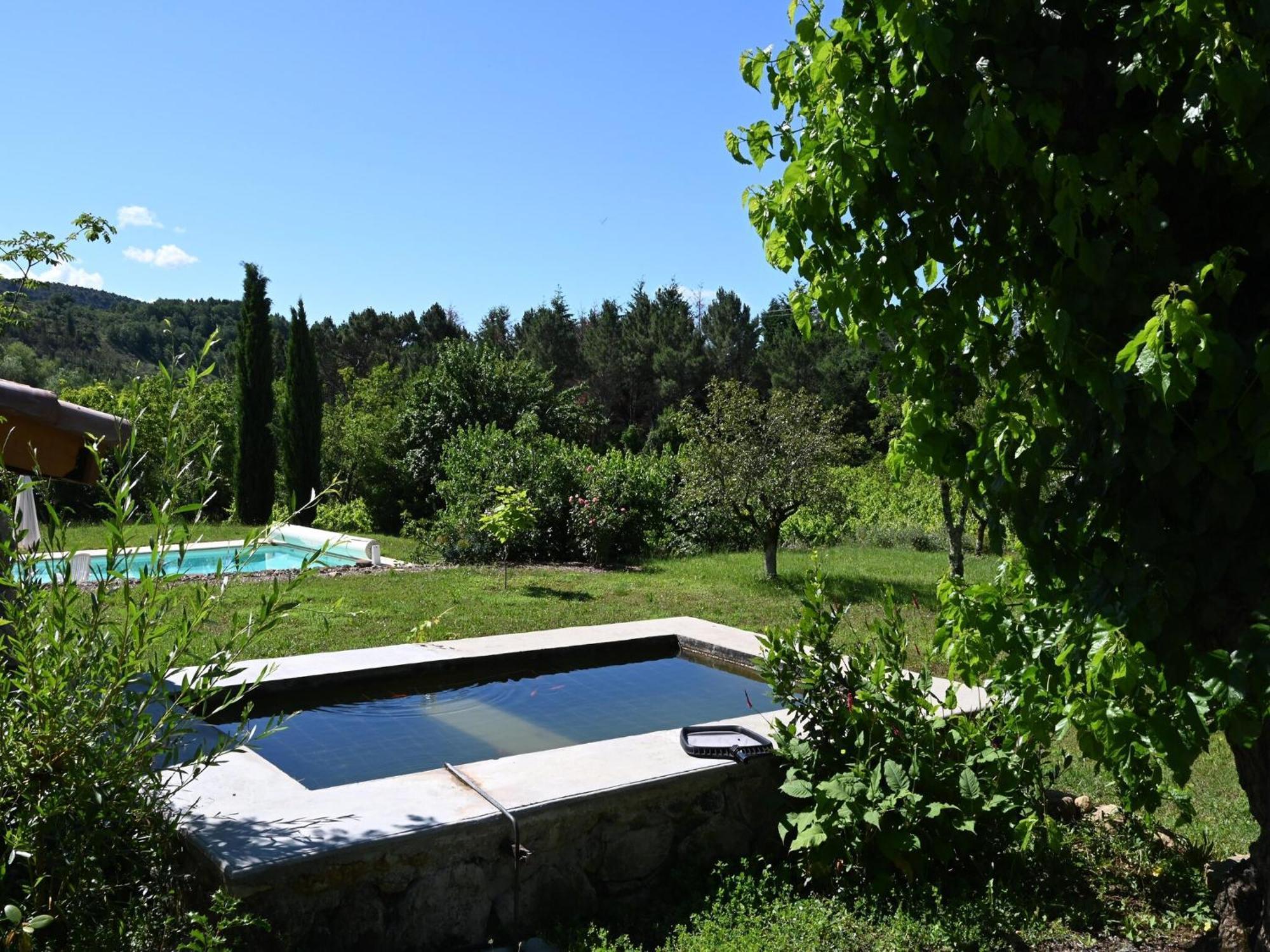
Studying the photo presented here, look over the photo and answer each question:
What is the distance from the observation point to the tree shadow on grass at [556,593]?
10.1m

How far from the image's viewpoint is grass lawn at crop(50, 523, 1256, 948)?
6.84 metres

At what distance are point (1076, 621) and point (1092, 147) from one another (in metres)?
1.30

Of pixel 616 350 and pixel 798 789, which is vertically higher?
pixel 616 350

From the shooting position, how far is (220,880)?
2.67 metres

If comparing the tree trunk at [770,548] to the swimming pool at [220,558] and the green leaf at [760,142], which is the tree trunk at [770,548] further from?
the green leaf at [760,142]

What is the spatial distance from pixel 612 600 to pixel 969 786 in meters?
6.89

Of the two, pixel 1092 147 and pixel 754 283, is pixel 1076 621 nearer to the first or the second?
pixel 1092 147

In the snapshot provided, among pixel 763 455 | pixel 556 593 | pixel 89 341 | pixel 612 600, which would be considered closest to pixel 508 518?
pixel 556 593

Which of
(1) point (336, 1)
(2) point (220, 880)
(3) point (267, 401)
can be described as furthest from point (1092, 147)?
(3) point (267, 401)

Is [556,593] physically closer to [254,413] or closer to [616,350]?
[254,413]

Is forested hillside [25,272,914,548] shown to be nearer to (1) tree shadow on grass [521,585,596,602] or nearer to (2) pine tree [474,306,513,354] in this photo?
(2) pine tree [474,306,513,354]

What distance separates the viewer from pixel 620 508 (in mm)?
14180

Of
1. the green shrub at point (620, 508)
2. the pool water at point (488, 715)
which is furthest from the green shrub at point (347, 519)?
the pool water at point (488, 715)

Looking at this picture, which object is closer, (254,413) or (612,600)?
(612,600)
